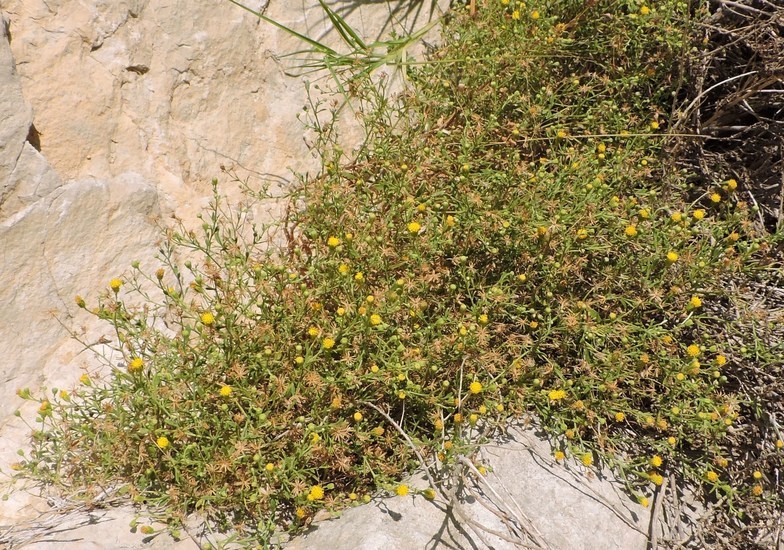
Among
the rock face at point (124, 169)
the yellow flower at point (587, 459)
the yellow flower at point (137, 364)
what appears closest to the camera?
the yellow flower at point (137, 364)

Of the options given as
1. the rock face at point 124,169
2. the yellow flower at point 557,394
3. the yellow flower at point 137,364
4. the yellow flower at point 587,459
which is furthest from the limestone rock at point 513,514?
the yellow flower at point 137,364

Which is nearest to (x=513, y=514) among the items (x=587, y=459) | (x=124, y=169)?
(x=587, y=459)

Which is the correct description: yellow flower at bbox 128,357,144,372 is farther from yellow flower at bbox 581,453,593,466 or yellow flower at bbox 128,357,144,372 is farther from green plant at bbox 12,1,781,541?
yellow flower at bbox 581,453,593,466

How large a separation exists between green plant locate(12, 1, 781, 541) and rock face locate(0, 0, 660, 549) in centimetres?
15

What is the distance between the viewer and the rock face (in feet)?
8.14

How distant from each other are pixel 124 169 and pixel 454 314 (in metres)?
1.75

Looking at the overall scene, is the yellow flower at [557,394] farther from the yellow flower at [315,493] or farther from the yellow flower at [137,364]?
the yellow flower at [137,364]

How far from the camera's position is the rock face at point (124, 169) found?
2.48 m

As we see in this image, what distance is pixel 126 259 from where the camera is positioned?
115 inches

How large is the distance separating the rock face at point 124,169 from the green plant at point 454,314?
5.9 inches

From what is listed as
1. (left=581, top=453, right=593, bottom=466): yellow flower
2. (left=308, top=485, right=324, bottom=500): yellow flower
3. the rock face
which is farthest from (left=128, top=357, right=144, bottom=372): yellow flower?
(left=581, top=453, right=593, bottom=466): yellow flower

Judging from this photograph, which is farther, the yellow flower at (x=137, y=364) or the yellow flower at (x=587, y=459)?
the yellow flower at (x=587, y=459)

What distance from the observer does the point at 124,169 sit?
9.85 feet

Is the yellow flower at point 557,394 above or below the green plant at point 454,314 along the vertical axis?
below
